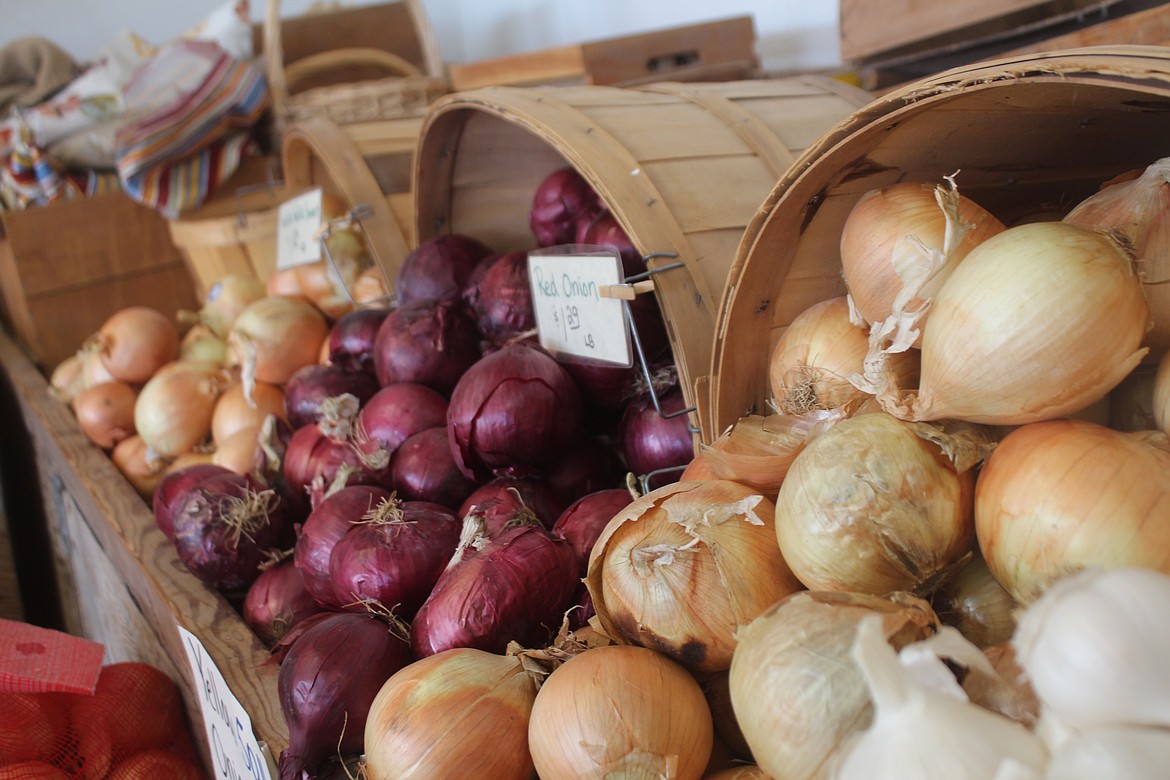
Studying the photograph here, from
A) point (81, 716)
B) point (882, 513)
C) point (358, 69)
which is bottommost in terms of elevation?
point (81, 716)

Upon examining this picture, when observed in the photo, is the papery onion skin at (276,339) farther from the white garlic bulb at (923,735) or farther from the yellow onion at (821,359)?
the white garlic bulb at (923,735)

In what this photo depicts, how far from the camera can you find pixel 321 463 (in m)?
1.07

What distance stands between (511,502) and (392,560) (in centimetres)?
14

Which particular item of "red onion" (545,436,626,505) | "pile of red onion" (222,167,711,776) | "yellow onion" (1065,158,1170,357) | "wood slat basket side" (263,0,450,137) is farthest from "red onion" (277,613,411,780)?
"wood slat basket side" (263,0,450,137)

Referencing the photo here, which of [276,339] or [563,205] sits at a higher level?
[563,205]

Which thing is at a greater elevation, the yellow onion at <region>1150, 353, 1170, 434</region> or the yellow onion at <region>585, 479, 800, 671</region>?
the yellow onion at <region>1150, 353, 1170, 434</region>

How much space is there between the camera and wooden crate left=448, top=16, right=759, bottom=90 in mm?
1916

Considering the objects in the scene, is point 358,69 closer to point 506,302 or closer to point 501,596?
point 506,302

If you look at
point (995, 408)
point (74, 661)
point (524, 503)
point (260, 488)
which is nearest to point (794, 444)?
point (995, 408)

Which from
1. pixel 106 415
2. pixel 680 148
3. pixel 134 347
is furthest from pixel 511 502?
pixel 134 347

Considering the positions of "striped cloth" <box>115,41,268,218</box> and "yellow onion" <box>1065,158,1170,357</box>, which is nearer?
"yellow onion" <box>1065,158,1170,357</box>

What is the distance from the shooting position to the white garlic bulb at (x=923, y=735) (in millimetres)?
346

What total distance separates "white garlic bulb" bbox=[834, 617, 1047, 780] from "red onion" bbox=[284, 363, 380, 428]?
35.8 inches

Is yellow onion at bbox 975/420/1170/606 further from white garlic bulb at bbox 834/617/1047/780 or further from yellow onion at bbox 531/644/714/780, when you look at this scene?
yellow onion at bbox 531/644/714/780
